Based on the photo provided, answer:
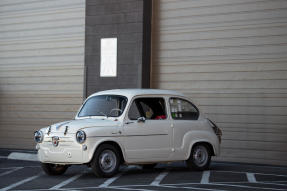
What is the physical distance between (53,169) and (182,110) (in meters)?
2.84

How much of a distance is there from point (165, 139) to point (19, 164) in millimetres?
4194

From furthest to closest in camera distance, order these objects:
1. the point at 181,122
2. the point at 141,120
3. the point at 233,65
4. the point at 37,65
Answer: the point at 37,65
the point at 233,65
the point at 181,122
the point at 141,120

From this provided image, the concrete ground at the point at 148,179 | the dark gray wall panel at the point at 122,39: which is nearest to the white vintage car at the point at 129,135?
the concrete ground at the point at 148,179

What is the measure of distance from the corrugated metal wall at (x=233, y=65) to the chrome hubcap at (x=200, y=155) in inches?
126

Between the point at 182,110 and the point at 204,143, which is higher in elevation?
the point at 182,110

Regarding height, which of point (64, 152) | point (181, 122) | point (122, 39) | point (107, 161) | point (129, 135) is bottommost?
point (107, 161)

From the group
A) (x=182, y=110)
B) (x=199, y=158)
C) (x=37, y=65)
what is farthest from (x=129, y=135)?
(x=37, y=65)

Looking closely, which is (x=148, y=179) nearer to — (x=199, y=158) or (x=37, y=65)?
(x=199, y=158)

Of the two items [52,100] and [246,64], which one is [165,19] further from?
[52,100]

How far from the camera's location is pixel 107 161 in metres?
10.6

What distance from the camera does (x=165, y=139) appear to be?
449 inches

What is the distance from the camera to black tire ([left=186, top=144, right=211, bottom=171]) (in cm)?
1185

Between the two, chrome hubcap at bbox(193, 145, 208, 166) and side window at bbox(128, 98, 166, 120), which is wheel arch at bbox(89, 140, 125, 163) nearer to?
side window at bbox(128, 98, 166, 120)

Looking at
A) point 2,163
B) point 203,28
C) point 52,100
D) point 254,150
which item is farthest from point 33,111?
point 254,150
